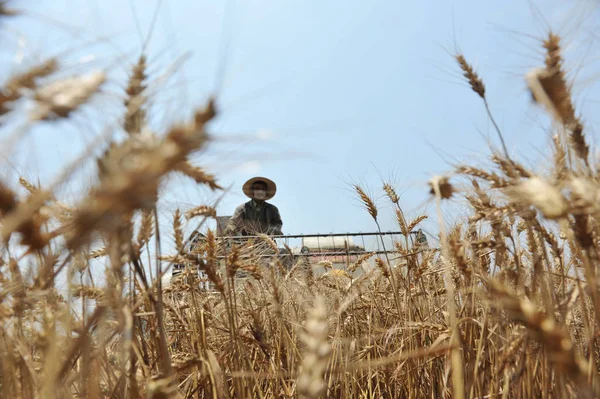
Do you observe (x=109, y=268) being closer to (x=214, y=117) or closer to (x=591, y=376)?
(x=214, y=117)

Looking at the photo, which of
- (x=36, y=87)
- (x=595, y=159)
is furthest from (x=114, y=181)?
(x=595, y=159)

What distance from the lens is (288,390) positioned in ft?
4.60

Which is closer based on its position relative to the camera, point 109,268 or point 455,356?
point 455,356

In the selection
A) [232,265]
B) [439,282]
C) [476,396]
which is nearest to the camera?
[476,396]

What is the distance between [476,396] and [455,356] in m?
0.56

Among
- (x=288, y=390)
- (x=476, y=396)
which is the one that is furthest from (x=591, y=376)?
(x=288, y=390)

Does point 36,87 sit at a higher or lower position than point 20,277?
higher

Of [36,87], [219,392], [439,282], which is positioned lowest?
[219,392]

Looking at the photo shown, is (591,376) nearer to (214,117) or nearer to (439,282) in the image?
(214,117)

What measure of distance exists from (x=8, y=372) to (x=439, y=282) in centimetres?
222

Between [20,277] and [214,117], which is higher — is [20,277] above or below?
below

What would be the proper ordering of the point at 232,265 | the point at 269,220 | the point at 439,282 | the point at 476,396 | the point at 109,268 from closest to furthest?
the point at 109,268, the point at 476,396, the point at 232,265, the point at 439,282, the point at 269,220

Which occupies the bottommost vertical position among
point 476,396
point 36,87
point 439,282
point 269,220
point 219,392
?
point 476,396

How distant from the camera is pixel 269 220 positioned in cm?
886
